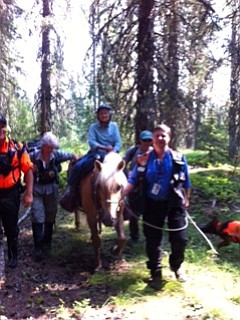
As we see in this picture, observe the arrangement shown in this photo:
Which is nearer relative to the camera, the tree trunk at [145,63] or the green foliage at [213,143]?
the tree trunk at [145,63]

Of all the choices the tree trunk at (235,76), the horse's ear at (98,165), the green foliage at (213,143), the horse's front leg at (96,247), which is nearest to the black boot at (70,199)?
the horse's front leg at (96,247)

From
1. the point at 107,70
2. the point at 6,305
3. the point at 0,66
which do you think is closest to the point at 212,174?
the point at 107,70

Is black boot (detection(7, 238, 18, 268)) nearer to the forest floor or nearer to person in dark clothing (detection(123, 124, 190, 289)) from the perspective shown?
the forest floor

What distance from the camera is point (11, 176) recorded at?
6.34 meters

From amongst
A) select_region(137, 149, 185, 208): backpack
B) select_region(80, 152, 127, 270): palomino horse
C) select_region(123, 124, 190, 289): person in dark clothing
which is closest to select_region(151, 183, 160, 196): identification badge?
select_region(123, 124, 190, 289): person in dark clothing

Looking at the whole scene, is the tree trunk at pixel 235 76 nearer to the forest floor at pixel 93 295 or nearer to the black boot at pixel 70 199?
the black boot at pixel 70 199

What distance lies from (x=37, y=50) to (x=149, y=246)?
12.9 m

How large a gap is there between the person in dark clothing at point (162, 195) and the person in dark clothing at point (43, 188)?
2003mm

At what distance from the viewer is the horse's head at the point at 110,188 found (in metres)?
5.71

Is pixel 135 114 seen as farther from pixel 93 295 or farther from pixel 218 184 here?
pixel 93 295

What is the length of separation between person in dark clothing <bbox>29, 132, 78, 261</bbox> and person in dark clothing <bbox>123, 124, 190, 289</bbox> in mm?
2003

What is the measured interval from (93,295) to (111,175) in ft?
4.85

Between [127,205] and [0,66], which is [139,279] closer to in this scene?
[127,205]

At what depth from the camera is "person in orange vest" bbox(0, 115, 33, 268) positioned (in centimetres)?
622
